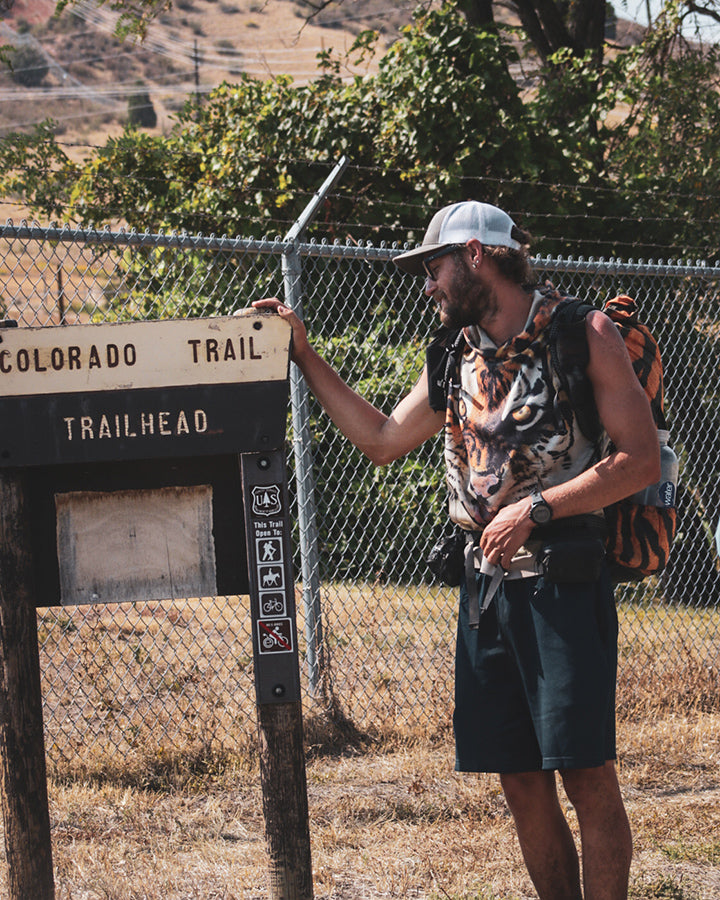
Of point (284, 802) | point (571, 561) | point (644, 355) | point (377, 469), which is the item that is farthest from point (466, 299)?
point (377, 469)

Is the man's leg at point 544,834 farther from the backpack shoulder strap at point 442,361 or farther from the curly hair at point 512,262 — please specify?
the curly hair at point 512,262

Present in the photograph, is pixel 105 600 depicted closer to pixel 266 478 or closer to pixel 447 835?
pixel 266 478

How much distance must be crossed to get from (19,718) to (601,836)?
1.52m

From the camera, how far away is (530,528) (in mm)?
2631

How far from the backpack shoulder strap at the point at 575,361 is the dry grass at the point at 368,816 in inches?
70.9

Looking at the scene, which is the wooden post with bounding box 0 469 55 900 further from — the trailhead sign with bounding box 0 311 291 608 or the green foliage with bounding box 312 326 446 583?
the green foliage with bounding box 312 326 446 583

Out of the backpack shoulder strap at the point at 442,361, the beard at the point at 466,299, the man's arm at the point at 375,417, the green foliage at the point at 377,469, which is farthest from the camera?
the green foliage at the point at 377,469

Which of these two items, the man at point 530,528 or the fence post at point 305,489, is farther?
the fence post at point 305,489

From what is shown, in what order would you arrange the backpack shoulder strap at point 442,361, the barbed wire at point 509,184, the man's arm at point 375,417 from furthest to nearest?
the barbed wire at point 509,184
the man's arm at point 375,417
the backpack shoulder strap at point 442,361

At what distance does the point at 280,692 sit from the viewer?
2.61 m

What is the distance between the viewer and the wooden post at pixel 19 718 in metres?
2.64

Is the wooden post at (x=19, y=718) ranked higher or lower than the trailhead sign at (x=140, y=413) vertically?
lower

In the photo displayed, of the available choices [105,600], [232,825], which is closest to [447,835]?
[232,825]

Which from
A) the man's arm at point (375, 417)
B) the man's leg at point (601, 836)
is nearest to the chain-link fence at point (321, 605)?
the man's arm at point (375, 417)
